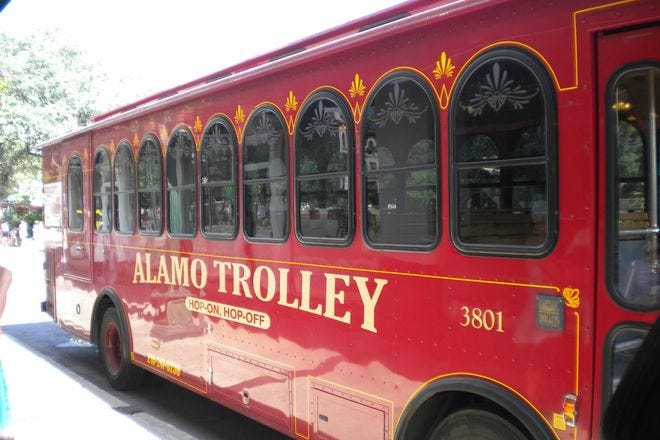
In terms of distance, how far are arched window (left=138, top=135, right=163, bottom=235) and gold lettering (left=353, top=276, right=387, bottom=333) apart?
2.77 metres

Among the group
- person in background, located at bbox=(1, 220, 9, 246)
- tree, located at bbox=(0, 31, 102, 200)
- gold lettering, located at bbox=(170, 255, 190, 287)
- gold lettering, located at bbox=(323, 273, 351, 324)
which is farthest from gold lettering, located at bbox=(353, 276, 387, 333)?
person in background, located at bbox=(1, 220, 9, 246)

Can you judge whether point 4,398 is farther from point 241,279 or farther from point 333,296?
point 241,279

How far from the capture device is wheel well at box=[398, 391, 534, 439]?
2.88m

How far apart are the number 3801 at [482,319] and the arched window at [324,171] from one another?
2.97 feet

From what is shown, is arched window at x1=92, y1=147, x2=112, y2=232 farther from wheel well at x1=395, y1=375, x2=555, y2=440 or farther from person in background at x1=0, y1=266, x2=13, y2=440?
wheel well at x1=395, y1=375, x2=555, y2=440

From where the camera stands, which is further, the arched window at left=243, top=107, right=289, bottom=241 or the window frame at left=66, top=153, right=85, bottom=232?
the window frame at left=66, top=153, right=85, bottom=232

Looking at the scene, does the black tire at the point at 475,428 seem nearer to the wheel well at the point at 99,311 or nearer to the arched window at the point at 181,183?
the arched window at the point at 181,183

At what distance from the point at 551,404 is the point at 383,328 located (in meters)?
0.99

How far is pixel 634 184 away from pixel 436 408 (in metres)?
1.47

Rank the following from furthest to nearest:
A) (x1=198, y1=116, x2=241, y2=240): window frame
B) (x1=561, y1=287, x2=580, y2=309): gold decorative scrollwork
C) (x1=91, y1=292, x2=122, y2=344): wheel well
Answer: (x1=91, y1=292, x2=122, y2=344): wheel well
(x1=198, y1=116, x2=241, y2=240): window frame
(x1=561, y1=287, x2=580, y2=309): gold decorative scrollwork

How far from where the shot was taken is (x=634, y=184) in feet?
7.64

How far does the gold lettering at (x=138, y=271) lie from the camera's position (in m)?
5.82

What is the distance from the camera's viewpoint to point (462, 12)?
277 centimetres

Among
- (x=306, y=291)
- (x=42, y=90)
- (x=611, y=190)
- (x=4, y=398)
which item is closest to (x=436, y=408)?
(x=306, y=291)
